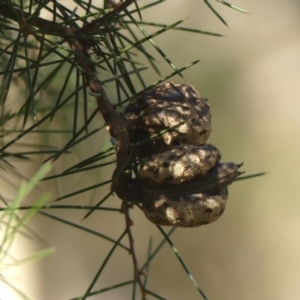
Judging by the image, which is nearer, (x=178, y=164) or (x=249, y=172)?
(x=178, y=164)

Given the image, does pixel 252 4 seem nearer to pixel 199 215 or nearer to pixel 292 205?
pixel 292 205

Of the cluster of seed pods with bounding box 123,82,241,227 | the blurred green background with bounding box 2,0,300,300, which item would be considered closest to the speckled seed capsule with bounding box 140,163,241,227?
the cluster of seed pods with bounding box 123,82,241,227

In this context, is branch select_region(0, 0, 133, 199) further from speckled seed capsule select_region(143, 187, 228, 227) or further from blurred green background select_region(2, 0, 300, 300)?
blurred green background select_region(2, 0, 300, 300)

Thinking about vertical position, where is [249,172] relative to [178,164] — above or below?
above

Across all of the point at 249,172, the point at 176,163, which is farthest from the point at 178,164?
the point at 249,172

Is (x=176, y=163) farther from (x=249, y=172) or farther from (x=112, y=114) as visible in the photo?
(x=249, y=172)

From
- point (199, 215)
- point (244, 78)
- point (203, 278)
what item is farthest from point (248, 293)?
point (199, 215)

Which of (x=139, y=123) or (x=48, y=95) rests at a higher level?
(x=48, y=95)
